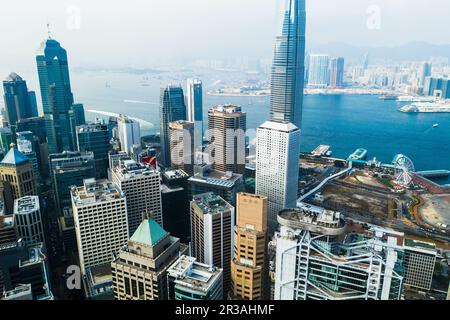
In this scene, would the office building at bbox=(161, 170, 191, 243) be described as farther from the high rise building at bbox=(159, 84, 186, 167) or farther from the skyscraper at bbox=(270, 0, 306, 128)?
the skyscraper at bbox=(270, 0, 306, 128)

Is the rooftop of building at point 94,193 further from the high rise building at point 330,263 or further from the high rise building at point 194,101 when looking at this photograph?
the high rise building at point 194,101

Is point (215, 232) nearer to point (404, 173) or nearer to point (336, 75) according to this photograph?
point (404, 173)

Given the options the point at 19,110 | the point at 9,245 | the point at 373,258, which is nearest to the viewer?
the point at 373,258

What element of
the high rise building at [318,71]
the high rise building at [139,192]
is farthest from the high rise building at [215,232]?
the high rise building at [318,71]

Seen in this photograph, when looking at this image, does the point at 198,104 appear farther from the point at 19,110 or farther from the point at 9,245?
the point at 9,245

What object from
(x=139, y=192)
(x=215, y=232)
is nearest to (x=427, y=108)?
(x=215, y=232)

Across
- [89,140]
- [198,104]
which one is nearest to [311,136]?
[198,104]
